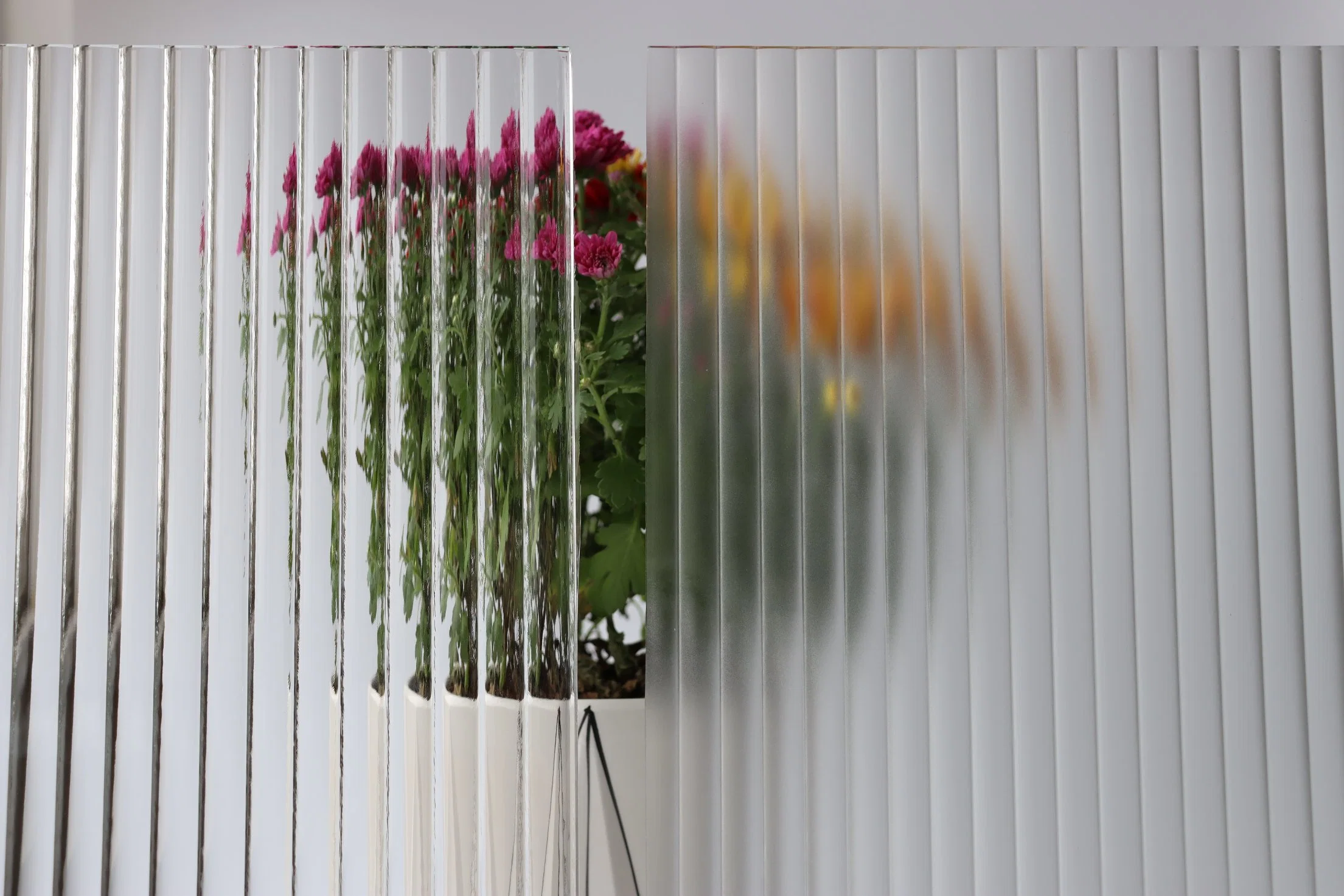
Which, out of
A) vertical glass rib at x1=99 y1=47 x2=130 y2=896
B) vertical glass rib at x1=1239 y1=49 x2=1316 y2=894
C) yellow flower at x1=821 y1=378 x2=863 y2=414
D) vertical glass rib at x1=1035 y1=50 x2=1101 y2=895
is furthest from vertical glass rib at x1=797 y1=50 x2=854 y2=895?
vertical glass rib at x1=99 y1=47 x2=130 y2=896

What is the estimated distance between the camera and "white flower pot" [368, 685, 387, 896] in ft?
1.50

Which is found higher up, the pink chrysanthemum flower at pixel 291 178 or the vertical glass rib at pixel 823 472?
the pink chrysanthemum flower at pixel 291 178

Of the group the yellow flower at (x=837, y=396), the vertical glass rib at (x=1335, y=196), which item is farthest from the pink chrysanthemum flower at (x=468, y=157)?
the vertical glass rib at (x=1335, y=196)

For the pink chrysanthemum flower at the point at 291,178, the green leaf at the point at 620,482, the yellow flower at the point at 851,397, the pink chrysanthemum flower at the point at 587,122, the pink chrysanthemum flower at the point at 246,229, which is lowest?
the green leaf at the point at 620,482

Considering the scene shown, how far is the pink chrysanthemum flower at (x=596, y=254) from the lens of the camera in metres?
0.51

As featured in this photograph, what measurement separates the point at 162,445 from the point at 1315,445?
22.0 inches

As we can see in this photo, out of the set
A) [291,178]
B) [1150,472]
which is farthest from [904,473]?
[291,178]

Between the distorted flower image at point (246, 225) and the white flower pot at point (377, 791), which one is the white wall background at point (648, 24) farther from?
the white flower pot at point (377, 791)

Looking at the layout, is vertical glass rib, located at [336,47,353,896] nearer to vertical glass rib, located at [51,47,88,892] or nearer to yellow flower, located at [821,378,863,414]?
vertical glass rib, located at [51,47,88,892]

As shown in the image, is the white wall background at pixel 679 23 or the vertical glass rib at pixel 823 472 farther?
the white wall background at pixel 679 23

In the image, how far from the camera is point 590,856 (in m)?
0.48

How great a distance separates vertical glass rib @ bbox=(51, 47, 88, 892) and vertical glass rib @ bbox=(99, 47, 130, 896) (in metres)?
0.02

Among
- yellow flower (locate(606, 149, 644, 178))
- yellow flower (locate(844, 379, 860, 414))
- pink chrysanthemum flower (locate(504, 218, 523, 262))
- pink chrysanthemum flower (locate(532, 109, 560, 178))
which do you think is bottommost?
yellow flower (locate(844, 379, 860, 414))

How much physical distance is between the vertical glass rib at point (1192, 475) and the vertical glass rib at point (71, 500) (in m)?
0.52
